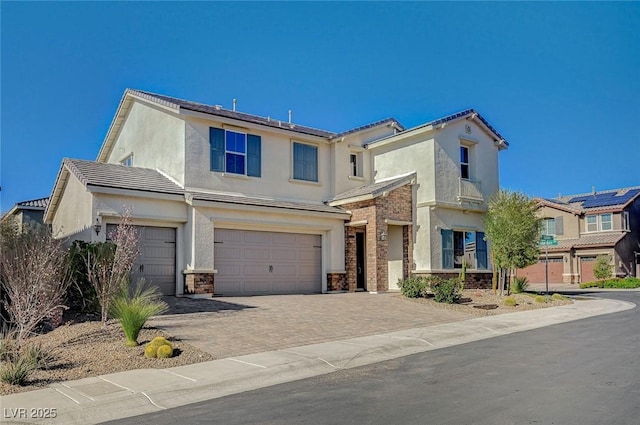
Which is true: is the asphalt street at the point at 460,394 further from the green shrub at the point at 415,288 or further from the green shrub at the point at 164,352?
the green shrub at the point at 415,288

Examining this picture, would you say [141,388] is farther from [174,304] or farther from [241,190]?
[241,190]

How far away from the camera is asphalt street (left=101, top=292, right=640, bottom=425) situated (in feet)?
21.4

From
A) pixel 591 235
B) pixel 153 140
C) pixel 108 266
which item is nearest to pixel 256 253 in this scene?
pixel 153 140

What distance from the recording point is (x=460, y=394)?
7555 millimetres

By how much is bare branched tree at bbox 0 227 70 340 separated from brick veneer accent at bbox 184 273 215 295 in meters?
5.22

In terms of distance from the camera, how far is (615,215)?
42188mm

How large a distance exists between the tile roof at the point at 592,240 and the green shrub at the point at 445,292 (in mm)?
27112

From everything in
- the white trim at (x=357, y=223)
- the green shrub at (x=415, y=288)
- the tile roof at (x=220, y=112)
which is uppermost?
the tile roof at (x=220, y=112)

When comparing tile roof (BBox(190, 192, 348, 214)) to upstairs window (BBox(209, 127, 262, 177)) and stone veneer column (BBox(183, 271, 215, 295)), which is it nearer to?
upstairs window (BBox(209, 127, 262, 177))

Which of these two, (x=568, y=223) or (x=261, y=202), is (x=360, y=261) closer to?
(x=261, y=202)

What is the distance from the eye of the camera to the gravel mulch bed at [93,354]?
9000 mm

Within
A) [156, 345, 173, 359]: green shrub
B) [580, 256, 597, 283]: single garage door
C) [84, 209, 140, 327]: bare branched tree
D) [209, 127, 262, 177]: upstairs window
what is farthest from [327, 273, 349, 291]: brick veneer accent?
[580, 256, 597, 283]: single garage door

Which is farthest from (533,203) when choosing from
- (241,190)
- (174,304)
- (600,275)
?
(600,275)

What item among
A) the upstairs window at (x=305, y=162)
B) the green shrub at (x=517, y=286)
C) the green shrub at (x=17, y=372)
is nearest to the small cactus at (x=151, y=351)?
the green shrub at (x=17, y=372)
